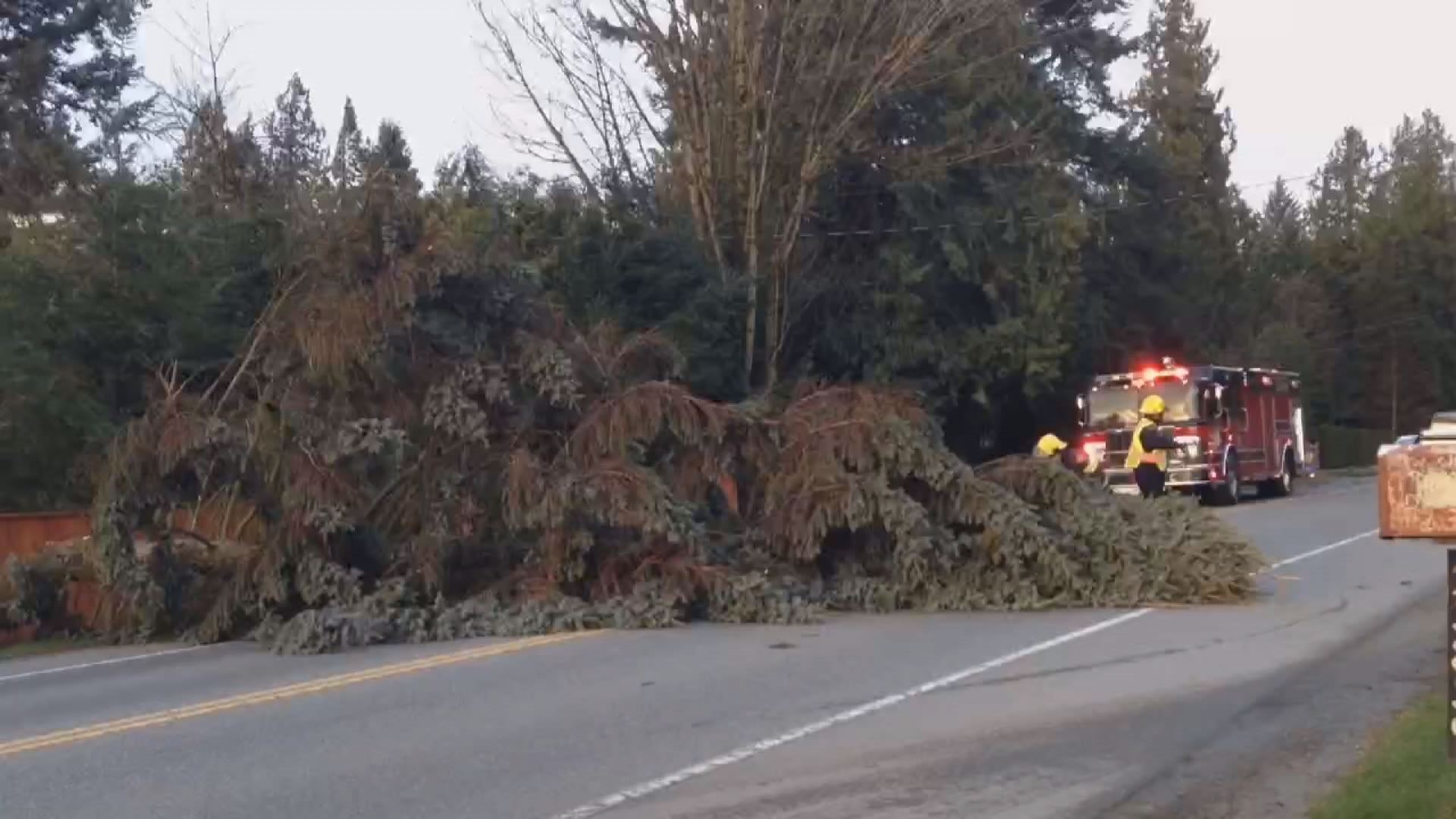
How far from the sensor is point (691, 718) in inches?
470

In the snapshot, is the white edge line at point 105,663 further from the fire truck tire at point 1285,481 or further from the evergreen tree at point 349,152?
the fire truck tire at point 1285,481

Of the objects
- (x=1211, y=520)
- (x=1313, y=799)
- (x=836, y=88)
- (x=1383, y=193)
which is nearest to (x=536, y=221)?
(x=836, y=88)

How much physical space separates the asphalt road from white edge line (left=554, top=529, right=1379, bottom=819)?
3 centimetres

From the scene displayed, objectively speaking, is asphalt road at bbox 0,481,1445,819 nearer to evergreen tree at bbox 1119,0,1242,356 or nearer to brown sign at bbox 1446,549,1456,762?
brown sign at bbox 1446,549,1456,762

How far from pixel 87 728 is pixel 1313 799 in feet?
25.2

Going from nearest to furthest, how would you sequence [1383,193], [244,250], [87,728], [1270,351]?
→ [87,728]
[244,250]
[1270,351]
[1383,193]

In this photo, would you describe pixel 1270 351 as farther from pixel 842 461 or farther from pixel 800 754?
pixel 800 754

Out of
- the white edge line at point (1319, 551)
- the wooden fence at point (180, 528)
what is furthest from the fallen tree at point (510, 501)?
the white edge line at point (1319, 551)

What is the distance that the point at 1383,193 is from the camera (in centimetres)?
8794

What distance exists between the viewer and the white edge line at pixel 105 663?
15.3 m

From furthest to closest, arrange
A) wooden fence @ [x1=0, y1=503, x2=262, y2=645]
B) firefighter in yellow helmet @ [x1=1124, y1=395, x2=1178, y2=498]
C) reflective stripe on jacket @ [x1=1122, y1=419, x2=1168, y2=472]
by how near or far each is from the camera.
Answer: reflective stripe on jacket @ [x1=1122, y1=419, x2=1168, y2=472]
firefighter in yellow helmet @ [x1=1124, y1=395, x2=1178, y2=498]
wooden fence @ [x1=0, y1=503, x2=262, y2=645]

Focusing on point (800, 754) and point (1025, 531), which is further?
point (1025, 531)

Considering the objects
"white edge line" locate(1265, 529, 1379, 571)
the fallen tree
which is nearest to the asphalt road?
the fallen tree

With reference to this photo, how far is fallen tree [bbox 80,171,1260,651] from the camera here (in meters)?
17.3
